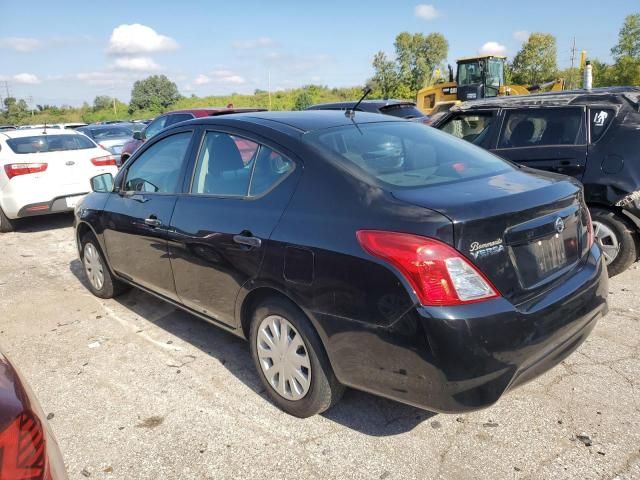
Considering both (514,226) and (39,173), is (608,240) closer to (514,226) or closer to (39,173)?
(514,226)

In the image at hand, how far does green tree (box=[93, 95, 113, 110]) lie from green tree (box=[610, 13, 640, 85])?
70.6 metres

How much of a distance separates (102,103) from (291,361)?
9251 centimetres

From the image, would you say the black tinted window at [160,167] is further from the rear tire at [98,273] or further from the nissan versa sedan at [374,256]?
the rear tire at [98,273]

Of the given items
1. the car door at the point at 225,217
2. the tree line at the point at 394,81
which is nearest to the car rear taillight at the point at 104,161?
the car door at the point at 225,217

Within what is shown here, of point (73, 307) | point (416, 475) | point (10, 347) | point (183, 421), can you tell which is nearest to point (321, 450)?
point (416, 475)

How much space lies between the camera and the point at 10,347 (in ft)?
13.4

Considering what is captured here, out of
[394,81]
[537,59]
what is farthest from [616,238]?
[537,59]

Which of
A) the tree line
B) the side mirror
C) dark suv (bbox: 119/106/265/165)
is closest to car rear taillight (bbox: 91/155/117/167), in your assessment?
dark suv (bbox: 119/106/265/165)

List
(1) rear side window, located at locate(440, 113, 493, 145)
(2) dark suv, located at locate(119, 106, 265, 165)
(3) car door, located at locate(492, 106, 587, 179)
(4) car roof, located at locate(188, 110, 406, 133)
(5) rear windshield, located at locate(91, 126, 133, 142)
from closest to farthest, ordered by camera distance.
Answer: (4) car roof, located at locate(188, 110, 406, 133) < (3) car door, located at locate(492, 106, 587, 179) < (1) rear side window, located at locate(440, 113, 493, 145) < (2) dark suv, located at locate(119, 106, 265, 165) < (5) rear windshield, located at locate(91, 126, 133, 142)

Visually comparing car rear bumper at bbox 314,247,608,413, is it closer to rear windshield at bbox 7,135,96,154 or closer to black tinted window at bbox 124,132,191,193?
black tinted window at bbox 124,132,191,193

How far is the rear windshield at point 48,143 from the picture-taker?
8.20 metres

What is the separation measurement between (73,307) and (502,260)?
407 centimetres

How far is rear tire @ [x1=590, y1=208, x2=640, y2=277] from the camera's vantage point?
462 centimetres

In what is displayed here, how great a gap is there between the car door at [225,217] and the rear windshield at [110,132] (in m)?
12.2
